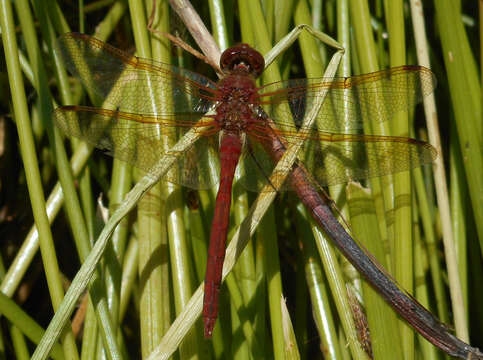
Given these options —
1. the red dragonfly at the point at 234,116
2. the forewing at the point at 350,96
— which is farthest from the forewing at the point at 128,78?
the forewing at the point at 350,96

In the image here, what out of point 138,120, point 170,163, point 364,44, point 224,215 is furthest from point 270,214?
point 364,44

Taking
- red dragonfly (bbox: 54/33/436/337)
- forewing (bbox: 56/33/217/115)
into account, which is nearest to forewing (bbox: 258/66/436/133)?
red dragonfly (bbox: 54/33/436/337)

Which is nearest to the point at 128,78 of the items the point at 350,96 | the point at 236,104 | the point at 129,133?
the point at 129,133

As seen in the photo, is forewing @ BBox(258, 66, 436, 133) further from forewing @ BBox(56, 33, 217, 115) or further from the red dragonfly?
A: forewing @ BBox(56, 33, 217, 115)

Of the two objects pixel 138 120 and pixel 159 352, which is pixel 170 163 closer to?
pixel 138 120

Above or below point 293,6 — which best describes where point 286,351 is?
below

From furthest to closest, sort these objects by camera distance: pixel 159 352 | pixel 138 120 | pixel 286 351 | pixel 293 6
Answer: pixel 293 6 < pixel 138 120 < pixel 286 351 < pixel 159 352

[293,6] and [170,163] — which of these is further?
[293,6]

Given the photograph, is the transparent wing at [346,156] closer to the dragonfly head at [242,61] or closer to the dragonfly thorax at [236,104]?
the dragonfly thorax at [236,104]
